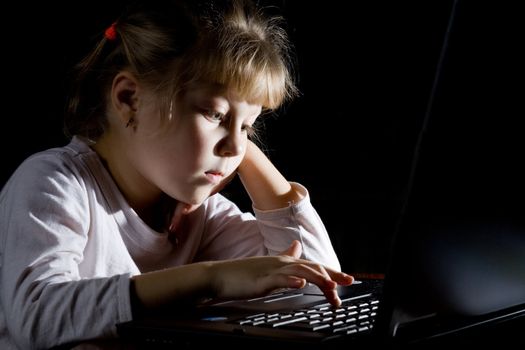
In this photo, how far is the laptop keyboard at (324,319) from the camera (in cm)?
60

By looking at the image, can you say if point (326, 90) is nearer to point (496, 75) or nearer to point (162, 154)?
point (162, 154)

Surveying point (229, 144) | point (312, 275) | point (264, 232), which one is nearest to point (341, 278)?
point (312, 275)

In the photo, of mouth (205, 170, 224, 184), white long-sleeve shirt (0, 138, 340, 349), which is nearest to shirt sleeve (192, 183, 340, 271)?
white long-sleeve shirt (0, 138, 340, 349)

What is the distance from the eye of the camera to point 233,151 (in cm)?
107

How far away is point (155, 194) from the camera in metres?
1.20

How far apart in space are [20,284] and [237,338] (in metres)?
0.37

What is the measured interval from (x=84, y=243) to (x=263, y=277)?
0.32 m

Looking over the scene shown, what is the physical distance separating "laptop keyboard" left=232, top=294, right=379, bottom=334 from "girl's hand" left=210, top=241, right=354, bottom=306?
27 millimetres

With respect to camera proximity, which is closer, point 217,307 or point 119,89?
point 217,307

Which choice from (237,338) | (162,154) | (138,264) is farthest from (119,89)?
(237,338)

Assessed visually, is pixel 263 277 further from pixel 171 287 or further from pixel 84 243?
pixel 84 243

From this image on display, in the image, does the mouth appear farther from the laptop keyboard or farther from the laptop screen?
the laptop screen

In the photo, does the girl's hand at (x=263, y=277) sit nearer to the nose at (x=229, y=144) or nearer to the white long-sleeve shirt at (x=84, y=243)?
the white long-sleeve shirt at (x=84, y=243)

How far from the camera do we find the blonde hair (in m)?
1.09
